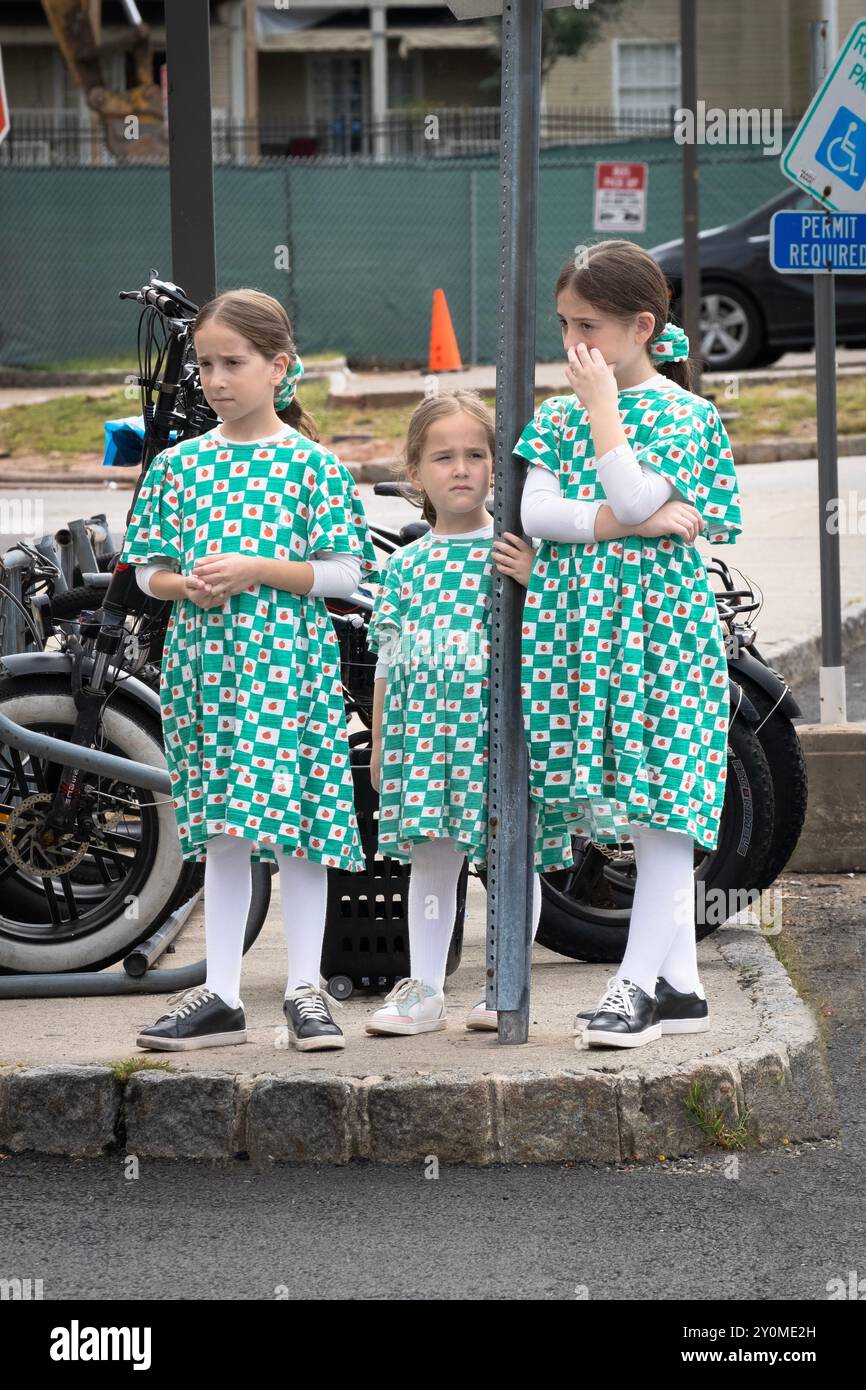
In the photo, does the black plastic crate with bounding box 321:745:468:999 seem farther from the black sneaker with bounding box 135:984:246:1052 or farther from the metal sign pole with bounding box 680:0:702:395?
the metal sign pole with bounding box 680:0:702:395

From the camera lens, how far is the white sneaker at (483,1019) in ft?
14.4

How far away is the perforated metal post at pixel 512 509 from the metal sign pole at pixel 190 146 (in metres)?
1.72

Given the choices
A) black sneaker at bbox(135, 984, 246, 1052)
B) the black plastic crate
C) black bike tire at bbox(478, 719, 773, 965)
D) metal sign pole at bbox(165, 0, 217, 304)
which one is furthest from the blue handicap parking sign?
black sneaker at bbox(135, 984, 246, 1052)

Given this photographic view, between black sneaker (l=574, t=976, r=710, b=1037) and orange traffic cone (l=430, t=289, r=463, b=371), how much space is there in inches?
640

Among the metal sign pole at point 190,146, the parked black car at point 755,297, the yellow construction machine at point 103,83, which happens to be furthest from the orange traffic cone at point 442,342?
the metal sign pole at point 190,146

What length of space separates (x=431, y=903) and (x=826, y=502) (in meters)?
3.01

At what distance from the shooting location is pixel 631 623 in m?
4.10

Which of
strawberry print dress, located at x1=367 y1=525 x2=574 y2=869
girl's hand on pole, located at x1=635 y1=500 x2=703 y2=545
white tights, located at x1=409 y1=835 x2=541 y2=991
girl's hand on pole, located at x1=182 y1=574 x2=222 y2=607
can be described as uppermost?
girl's hand on pole, located at x1=635 y1=500 x2=703 y2=545

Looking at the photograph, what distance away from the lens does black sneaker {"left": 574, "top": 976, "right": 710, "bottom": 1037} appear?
436 centimetres

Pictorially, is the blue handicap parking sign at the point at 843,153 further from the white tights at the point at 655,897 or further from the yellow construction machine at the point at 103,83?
the yellow construction machine at the point at 103,83

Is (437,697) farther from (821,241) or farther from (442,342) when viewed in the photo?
(442,342)

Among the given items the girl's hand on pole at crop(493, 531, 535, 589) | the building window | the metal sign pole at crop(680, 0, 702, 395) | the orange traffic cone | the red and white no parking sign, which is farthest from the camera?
the building window

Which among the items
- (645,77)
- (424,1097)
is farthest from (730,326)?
(645,77)
